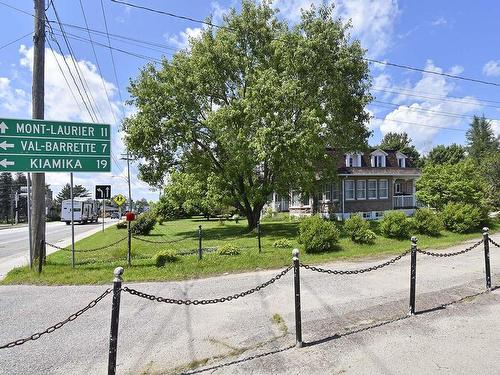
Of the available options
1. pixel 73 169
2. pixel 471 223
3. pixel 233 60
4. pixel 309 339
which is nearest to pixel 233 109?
pixel 233 60

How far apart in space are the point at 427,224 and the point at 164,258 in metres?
12.1

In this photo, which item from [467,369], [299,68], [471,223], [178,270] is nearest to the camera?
[467,369]

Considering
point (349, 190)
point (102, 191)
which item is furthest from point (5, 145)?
point (349, 190)

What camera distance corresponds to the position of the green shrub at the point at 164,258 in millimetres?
11429

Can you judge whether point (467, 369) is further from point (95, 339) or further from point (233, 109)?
point (233, 109)

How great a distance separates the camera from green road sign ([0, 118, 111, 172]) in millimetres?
10766

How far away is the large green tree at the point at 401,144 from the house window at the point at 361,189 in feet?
147

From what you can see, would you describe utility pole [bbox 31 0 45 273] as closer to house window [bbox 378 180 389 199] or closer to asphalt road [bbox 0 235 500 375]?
asphalt road [bbox 0 235 500 375]

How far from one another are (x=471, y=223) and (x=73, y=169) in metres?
17.6

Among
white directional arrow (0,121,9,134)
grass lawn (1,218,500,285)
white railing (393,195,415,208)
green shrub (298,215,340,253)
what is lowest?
grass lawn (1,218,500,285)

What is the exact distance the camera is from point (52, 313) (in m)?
7.02

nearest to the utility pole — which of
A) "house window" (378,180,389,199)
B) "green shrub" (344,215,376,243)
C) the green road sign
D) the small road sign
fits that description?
the green road sign

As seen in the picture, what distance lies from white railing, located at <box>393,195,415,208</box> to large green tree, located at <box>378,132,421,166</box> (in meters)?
39.1

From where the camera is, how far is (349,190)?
3294 cm
